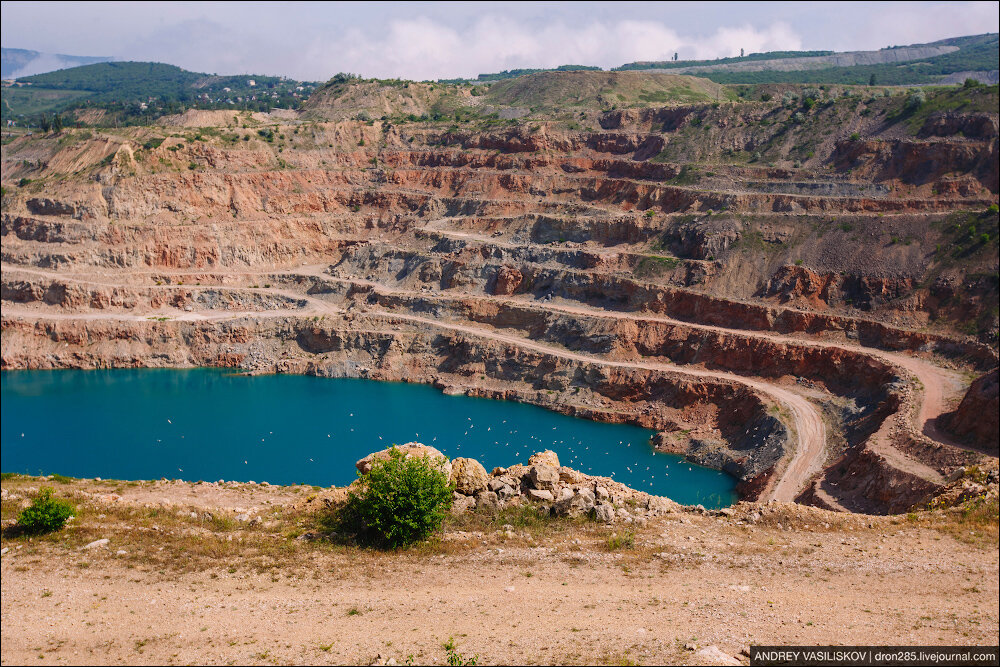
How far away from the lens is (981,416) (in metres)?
44.6

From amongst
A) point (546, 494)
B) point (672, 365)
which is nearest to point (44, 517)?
point (546, 494)

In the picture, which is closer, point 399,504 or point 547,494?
point 399,504

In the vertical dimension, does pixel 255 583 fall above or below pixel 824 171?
below

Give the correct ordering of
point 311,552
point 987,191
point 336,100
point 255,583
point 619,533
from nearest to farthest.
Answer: point 255,583
point 311,552
point 619,533
point 987,191
point 336,100

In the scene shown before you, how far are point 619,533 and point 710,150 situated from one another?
7577 centimetres

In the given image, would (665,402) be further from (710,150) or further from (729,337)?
(710,150)

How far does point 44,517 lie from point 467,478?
14.9 metres

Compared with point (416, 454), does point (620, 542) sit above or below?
below

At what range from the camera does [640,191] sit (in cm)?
8994

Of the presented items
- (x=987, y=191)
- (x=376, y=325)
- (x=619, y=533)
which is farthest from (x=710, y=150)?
(x=619, y=533)

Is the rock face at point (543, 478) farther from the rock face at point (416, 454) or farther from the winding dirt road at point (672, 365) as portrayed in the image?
the winding dirt road at point (672, 365)

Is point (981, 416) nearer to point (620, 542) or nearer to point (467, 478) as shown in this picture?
point (620, 542)

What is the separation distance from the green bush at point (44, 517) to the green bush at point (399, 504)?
9.32m

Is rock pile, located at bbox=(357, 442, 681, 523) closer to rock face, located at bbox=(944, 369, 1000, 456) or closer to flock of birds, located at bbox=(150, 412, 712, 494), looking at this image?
flock of birds, located at bbox=(150, 412, 712, 494)
